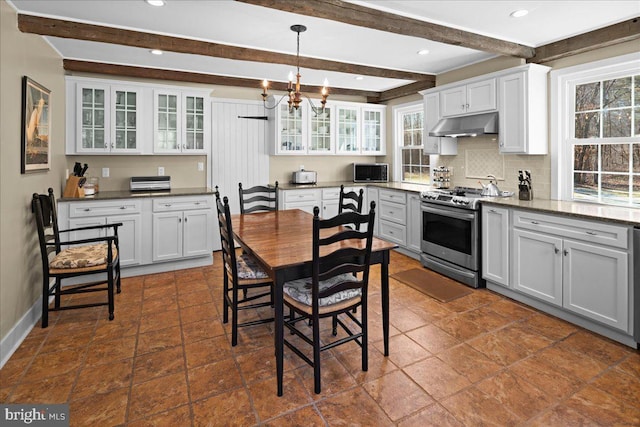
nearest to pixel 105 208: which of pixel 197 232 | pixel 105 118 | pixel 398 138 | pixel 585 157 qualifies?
pixel 197 232

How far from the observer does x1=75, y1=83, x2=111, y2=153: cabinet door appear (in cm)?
421

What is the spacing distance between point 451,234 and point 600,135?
1.67 metres

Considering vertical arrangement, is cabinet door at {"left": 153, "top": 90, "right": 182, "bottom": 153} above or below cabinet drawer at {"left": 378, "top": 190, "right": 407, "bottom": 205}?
above

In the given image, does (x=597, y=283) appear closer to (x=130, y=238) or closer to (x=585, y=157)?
(x=585, y=157)

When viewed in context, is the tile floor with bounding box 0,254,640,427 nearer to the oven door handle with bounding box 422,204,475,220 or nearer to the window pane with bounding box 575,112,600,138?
the oven door handle with bounding box 422,204,475,220

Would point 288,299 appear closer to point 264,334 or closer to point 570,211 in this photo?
point 264,334

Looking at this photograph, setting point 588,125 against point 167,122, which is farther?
point 167,122

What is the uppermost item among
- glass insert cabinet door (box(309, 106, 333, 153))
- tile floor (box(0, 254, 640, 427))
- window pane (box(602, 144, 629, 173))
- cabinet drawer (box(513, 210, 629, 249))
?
glass insert cabinet door (box(309, 106, 333, 153))

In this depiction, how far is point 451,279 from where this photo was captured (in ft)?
13.3

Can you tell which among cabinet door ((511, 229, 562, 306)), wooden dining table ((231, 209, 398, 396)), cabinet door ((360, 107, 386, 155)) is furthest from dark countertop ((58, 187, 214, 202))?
cabinet door ((511, 229, 562, 306))

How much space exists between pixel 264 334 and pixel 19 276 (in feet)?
6.43

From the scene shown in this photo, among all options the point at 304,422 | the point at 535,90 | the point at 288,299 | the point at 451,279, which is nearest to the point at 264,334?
the point at 288,299

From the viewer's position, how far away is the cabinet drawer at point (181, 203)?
4289mm

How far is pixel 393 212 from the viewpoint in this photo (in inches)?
208
